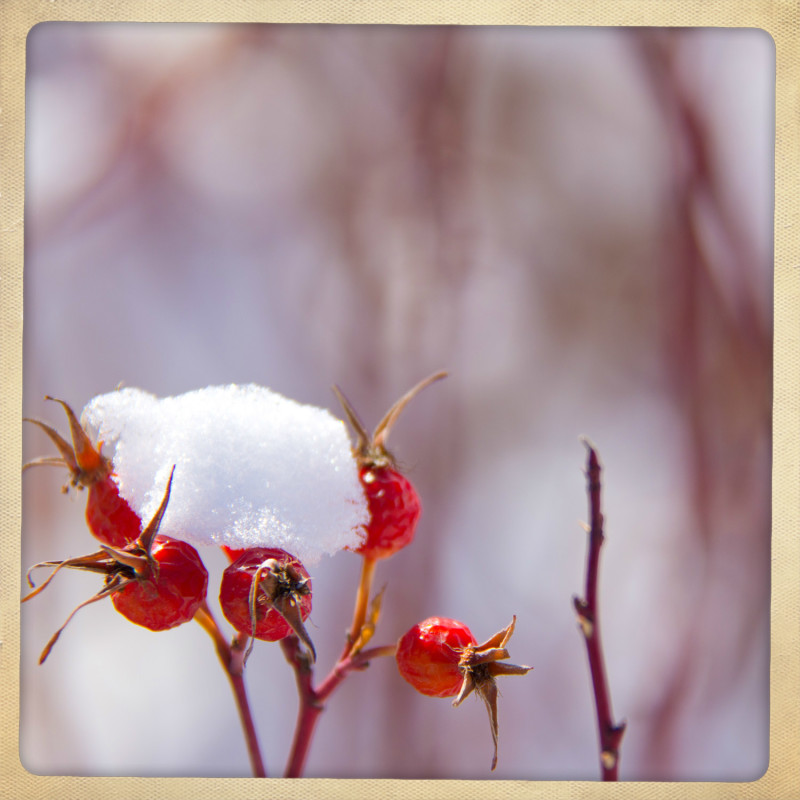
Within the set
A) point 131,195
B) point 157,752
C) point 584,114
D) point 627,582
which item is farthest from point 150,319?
point 627,582

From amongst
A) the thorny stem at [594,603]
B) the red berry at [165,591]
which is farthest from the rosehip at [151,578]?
the thorny stem at [594,603]

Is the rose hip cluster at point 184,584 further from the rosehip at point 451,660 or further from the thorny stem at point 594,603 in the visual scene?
the thorny stem at point 594,603

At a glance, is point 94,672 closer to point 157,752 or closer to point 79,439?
point 157,752

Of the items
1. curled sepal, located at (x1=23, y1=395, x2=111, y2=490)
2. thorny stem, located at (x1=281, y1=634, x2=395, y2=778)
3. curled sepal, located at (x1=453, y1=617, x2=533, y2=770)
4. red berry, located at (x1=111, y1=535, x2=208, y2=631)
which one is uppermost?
curled sepal, located at (x1=23, y1=395, x2=111, y2=490)

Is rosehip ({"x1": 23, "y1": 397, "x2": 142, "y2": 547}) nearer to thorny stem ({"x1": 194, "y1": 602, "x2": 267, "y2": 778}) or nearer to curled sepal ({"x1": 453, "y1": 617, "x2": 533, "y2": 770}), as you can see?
thorny stem ({"x1": 194, "y1": 602, "x2": 267, "y2": 778})

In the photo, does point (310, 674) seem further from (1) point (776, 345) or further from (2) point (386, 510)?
(1) point (776, 345)

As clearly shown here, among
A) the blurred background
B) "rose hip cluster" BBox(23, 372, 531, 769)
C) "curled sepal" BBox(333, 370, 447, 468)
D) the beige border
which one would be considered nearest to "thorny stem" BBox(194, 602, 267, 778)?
"rose hip cluster" BBox(23, 372, 531, 769)
